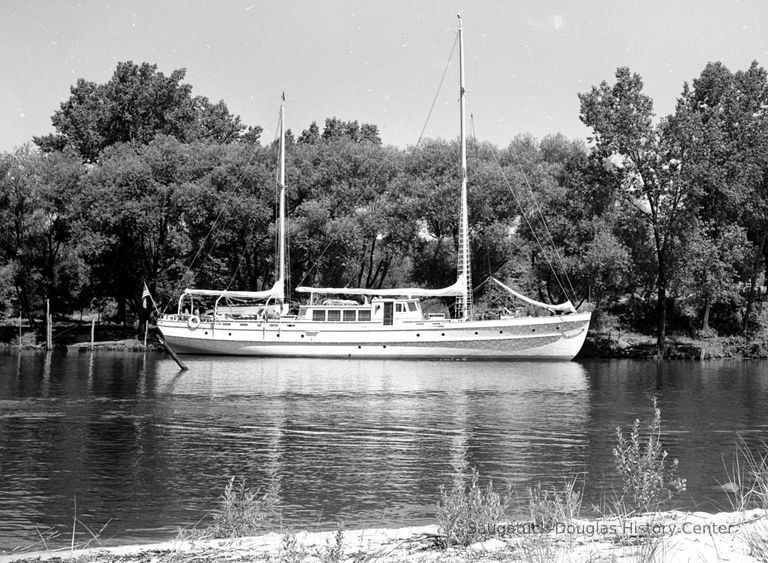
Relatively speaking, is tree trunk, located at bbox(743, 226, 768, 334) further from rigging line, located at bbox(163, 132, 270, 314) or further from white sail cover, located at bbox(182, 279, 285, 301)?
rigging line, located at bbox(163, 132, 270, 314)

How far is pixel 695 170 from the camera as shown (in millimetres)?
59656

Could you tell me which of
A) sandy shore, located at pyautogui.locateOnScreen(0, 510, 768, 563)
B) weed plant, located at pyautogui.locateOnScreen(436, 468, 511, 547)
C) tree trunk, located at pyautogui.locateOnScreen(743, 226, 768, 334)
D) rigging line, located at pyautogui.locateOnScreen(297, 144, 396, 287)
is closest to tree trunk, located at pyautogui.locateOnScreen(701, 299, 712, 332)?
tree trunk, located at pyautogui.locateOnScreen(743, 226, 768, 334)

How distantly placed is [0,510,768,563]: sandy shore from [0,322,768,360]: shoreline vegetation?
170 feet

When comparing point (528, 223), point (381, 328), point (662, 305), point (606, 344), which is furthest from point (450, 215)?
point (662, 305)

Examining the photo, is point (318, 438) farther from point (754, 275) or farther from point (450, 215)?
point (754, 275)

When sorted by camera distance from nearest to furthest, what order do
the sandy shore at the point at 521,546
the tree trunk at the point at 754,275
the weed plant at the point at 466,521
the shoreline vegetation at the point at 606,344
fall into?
the sandy shore at the point at 521,546 < the weed plant at the point at 466,521 < the shoreline vegetation at the point at 606,344 < the tree trunk at the point at 754,275

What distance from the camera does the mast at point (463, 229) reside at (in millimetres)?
58062

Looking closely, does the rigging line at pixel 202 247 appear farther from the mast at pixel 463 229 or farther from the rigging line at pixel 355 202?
the mast at pixel 463 229

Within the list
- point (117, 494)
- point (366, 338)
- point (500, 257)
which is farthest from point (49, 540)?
point (500, 257)

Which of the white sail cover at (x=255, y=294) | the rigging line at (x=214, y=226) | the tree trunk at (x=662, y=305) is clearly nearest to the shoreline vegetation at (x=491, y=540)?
the white sail cover at (x=255, y=294)

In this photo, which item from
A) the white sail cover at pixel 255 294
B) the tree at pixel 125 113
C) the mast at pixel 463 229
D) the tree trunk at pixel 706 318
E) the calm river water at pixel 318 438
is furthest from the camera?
the tree at pixel 125 113

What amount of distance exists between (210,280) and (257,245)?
194 inches

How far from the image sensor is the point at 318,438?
79.3ft

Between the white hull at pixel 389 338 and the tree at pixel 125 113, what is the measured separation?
104 ft
